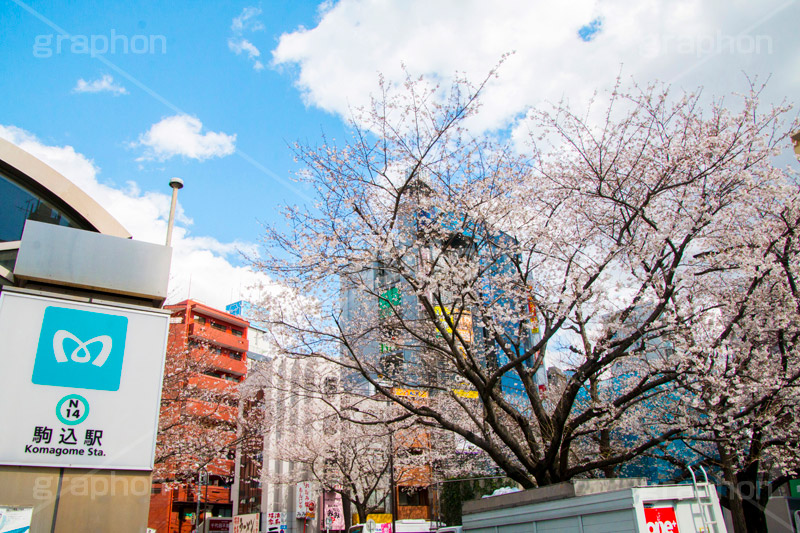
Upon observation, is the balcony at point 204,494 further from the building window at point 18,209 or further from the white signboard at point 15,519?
the white signboard at point 15,519

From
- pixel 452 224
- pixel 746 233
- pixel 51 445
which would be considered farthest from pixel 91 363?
pixel 746 233

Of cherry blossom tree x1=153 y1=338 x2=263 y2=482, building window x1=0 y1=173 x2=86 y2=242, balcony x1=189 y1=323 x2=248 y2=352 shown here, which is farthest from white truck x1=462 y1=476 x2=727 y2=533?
balcony x1=189 y1=323 x2=248 y2=352

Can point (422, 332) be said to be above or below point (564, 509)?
above

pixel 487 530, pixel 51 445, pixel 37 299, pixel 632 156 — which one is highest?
pixel 632 156

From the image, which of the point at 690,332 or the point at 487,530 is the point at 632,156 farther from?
the point at 487,530

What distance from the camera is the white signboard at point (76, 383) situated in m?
5.35

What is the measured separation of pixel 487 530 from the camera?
26.7 ft

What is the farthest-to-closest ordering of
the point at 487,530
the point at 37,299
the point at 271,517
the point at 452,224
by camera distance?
the point at 271,517
the point at 452,224
the point at 487,530
the point at 37,299

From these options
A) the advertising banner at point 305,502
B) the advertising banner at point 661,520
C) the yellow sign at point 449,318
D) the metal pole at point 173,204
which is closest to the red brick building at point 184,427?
the metal pole at point 173,204

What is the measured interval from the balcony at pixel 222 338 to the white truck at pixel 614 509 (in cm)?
3792

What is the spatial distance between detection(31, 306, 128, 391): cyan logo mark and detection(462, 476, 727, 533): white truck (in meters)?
5.76

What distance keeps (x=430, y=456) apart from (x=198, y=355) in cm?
1287

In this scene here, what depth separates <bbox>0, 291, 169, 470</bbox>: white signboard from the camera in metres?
5.35

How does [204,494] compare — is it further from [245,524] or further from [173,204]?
[173,204]
